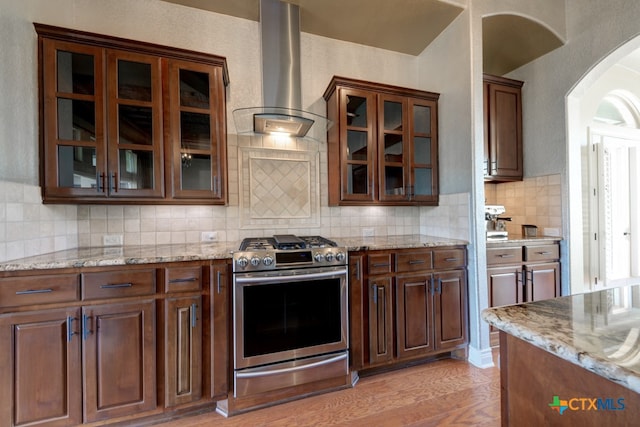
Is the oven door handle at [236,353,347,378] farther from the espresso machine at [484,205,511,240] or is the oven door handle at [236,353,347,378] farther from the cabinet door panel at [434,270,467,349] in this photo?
the espresso machine at [484,205,511,240]

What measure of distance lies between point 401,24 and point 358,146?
1.24 metres

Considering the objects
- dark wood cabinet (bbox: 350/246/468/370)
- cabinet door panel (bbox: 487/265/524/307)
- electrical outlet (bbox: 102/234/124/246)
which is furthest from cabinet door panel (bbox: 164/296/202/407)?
cabinet door panel (bbox: 487/265/524/307)

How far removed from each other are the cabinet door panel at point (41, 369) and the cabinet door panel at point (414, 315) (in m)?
2.01

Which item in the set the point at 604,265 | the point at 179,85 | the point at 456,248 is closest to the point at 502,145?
the point at 456,248

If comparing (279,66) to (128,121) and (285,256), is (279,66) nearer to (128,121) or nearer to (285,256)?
(128,121)

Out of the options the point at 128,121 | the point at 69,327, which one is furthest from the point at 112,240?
the point at 128,121

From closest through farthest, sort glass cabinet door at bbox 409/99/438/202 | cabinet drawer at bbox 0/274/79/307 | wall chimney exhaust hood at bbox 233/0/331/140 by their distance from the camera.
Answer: cabinet drawer at bbox 0/274/79/307
wall chimney exhaust hood at bbox 233/0/331/140
glass cabinet door at bbox 409/99/438/202

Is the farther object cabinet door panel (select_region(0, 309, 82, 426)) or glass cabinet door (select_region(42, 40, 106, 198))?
glass cabinet door (select_region(42, 40, 106, 198))

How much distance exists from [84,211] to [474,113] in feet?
10.4

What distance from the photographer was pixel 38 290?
4.66 feet

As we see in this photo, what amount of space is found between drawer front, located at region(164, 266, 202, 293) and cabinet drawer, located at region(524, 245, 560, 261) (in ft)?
8.94

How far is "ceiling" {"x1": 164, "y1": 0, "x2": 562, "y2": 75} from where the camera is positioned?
231 cm

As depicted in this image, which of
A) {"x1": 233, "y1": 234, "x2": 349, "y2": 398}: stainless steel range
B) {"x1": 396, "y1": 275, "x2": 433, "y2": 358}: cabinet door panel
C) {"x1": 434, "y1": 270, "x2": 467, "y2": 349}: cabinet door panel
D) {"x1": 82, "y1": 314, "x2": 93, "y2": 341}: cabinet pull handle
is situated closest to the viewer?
{"x1": 82, "y1": 314, "x2": 93, "y2": 341}: cabinet pull handle

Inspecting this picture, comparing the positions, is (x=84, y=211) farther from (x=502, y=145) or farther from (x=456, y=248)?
(x=502, y=145)
